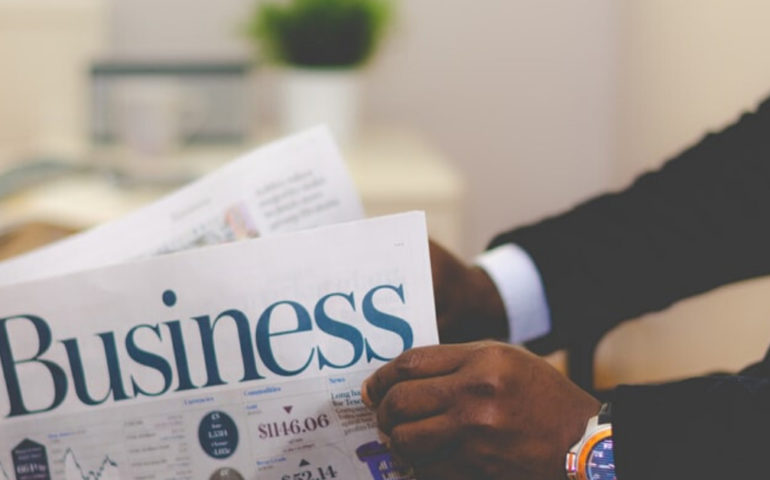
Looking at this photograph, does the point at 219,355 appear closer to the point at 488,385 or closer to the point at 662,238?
the point at 488,385

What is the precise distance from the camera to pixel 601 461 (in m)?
0.60

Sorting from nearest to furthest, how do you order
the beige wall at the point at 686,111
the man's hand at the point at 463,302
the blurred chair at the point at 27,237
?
1. the man's hand at the point at 463,302
2. the blurred chair at the point at 27,237
3. the beige wall at the point at 686,111

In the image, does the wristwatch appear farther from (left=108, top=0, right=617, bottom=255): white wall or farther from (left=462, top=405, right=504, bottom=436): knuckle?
(left=108, top=0, right=617, bottom=255): white wall

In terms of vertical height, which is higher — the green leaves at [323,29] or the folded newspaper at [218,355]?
the green leaves at [323,29]

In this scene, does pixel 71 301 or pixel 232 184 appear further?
pixel 232 184

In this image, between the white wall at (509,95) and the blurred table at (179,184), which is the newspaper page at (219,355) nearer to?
the blurred table at (179,184)

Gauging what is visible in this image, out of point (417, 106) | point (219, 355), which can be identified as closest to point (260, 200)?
point (219, 355)

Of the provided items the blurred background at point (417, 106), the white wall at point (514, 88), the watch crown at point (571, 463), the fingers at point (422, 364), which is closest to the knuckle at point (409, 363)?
the fingers at point (422, 364)

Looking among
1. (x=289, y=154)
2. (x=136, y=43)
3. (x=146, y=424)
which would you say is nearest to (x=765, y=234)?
(x=289, y=154)

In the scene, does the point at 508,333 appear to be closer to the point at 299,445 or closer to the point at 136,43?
the point at 299,445

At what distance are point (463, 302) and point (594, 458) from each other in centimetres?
35

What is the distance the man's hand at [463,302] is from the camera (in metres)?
0.91

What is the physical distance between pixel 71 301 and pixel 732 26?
0.99 m

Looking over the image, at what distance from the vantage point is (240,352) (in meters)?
0.65
